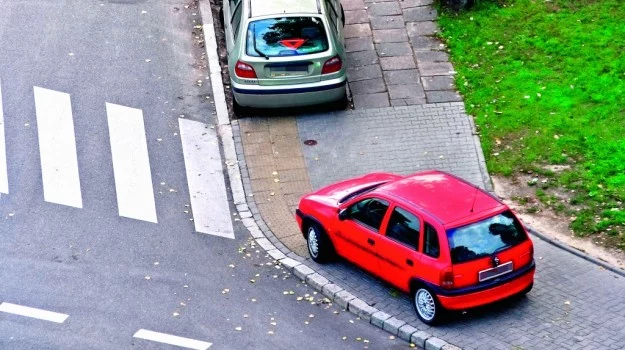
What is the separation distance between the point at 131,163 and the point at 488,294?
6874mm

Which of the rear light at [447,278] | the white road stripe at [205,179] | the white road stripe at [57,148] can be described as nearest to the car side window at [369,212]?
the rear light at [447,278]

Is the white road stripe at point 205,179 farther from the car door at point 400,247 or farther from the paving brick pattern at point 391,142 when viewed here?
the car door at point 400,247

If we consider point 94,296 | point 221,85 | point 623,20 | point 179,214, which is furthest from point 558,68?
point 94,296

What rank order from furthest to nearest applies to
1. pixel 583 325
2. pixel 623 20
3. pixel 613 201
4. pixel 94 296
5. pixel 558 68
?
1. pixel 623 20
2. pixel 558 68
3. pixel 613 201
4. pixel 94 296
5. pixel 583 325

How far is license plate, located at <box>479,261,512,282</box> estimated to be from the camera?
12.6 m

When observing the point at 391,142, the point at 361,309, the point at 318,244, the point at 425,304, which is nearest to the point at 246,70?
the point at 391,142

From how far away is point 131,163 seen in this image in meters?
17.2

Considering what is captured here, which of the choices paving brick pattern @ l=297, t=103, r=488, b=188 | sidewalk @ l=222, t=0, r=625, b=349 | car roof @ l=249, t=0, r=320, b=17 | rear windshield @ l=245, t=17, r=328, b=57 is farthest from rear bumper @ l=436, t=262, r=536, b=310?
car roof @ l=249, t=0, r=320, b=17

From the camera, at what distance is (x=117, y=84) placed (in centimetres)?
1934

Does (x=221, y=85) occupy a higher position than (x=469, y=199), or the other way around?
(x=469, y=199)

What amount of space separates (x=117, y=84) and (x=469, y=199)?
8.51 m

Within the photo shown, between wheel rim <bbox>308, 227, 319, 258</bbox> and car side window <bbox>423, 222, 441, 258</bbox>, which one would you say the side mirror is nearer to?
wheel rim <bbox>308, 227, 319, 258</bbox>

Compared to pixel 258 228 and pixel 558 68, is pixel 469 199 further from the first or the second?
pixel 558 68

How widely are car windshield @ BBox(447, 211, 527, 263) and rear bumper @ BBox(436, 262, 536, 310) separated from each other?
403mm
